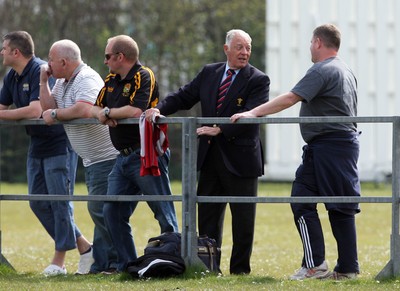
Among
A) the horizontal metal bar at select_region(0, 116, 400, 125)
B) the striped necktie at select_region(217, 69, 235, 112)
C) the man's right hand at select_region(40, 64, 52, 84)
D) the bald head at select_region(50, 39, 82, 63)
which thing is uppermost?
the bald head at select_region(50, 39, 82, 63)

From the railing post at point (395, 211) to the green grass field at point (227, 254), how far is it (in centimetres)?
11

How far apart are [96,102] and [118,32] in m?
31.5

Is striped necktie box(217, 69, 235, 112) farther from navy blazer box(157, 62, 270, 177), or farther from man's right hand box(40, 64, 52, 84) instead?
man's right hand box(40, 64, 52, 84)

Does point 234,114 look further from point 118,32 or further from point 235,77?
point 118,32

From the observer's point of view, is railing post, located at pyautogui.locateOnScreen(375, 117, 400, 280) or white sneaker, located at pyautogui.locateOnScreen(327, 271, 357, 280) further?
white sneaker, located at pyautogui.locateOnScreen(327, 271, 357, 280)

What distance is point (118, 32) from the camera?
135 ft

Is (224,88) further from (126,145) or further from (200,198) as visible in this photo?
(200,198)

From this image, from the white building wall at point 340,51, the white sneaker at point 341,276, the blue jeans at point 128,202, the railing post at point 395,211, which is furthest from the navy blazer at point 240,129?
the white building wall at point 340,51

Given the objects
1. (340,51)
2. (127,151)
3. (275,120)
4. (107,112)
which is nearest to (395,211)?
(275,120)

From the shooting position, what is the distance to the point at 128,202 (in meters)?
10.1

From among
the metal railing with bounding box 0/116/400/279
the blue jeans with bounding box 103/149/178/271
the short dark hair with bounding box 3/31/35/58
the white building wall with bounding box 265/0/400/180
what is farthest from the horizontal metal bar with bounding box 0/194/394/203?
the white building wall with bounding box 265/0/400/180

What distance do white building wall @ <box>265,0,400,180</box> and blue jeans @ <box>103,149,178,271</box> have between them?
80.8ft

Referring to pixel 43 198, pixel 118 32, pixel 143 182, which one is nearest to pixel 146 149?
pixel 143 182

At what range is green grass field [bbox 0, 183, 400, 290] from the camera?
8.82m
